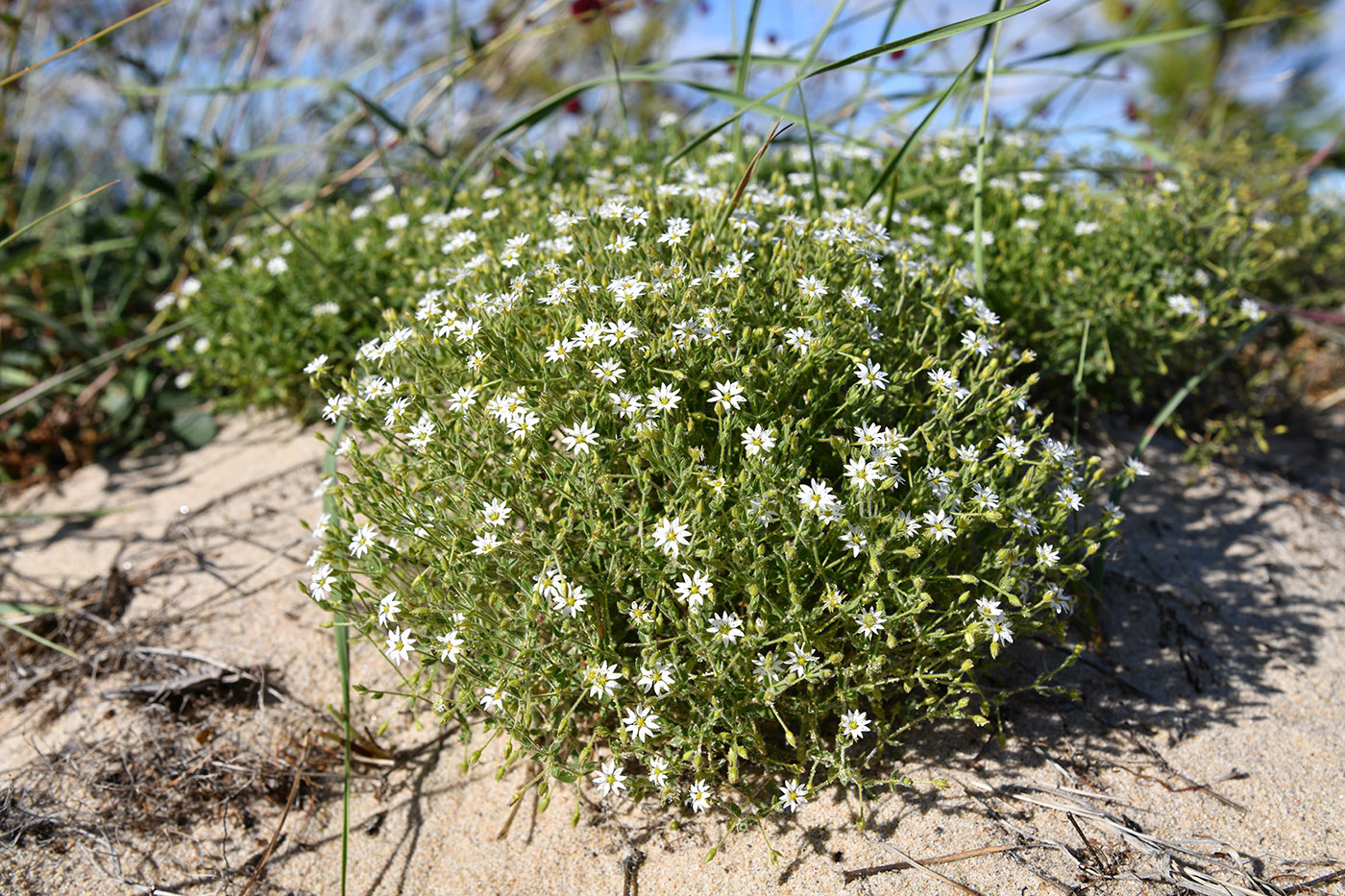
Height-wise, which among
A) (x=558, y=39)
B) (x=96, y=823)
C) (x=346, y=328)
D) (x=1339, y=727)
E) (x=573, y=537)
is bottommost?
(x=1339, y=727)

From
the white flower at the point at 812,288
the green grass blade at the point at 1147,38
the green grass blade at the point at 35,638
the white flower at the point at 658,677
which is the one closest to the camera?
the white flower at the point at 658,677

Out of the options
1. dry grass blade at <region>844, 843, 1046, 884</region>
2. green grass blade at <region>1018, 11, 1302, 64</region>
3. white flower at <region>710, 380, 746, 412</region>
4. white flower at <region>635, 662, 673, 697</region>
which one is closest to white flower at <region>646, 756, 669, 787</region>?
white flower at <region>635, 662, 673, 697</region>

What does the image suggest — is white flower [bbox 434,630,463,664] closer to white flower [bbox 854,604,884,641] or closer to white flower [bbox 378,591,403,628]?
white flower [bbox 378,591,403,628]

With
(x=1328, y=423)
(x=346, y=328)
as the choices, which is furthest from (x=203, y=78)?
(x=1328, y=423)

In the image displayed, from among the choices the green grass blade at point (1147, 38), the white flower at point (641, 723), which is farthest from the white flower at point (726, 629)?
the green grass blade at point (1147, 38)

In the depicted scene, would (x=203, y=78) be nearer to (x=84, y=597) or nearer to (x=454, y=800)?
(x=84, y=597)

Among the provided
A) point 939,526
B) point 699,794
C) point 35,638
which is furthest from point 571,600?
point 35,638

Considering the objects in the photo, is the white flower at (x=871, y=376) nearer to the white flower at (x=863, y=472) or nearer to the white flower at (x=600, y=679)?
the white flower at (x=863, y=472)
